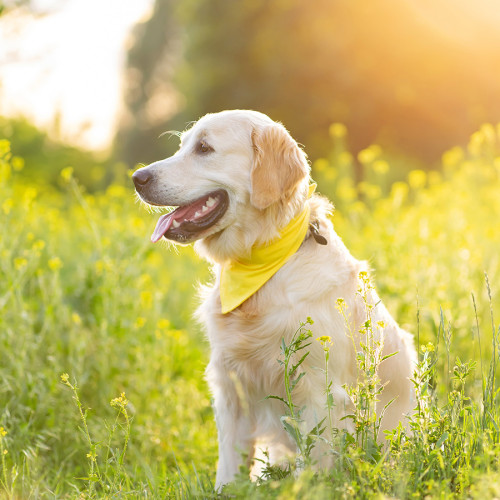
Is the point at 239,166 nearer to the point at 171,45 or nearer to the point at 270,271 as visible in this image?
the point at 270,271

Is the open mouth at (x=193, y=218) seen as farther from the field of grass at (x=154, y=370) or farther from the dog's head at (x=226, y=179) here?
the field of grass at (x=154, y=370)

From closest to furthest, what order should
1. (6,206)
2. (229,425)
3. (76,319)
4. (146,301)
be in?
(229,425)
(6,206)
(76,319)
(146,301)

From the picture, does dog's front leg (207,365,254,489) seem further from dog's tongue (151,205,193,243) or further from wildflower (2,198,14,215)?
wildflower (2,198,14,215)

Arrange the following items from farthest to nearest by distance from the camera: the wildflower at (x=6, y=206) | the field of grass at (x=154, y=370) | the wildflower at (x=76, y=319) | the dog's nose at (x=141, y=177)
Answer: the wildflower at (x=76, y=319), the wildflower at (x=6, y=206), the dog's nose at (x=141, y=177), the field of grass at (x=154, y=370)

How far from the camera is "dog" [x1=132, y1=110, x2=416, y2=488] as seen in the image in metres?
2.68

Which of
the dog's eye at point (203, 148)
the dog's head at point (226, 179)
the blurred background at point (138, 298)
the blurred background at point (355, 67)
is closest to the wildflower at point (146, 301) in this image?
the blurred background at point (138, 298)

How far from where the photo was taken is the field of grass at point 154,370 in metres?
2.31

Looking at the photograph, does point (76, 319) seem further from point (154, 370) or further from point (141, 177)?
point (141, 177)

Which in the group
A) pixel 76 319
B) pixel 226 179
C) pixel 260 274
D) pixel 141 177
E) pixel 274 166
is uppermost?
pixel 274 166

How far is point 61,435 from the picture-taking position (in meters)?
3.31

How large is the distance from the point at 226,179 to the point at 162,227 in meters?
0.36

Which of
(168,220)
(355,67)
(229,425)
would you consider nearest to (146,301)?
(168,220)

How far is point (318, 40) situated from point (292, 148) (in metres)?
14.7

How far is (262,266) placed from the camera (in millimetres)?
2861
